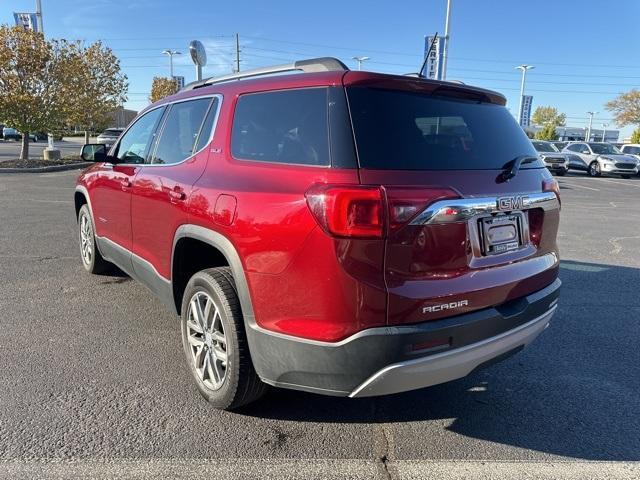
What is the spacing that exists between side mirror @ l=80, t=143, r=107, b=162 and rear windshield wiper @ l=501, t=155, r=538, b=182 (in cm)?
353

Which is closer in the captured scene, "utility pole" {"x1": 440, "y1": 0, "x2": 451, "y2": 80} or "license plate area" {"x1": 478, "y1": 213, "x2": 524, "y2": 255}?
"license plate area" {"x1": 478, "y1": 213, "x2": 524, "y2": 255}

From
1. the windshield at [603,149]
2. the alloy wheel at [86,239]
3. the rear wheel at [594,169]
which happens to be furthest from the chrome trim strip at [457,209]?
the windshield at [603,149]

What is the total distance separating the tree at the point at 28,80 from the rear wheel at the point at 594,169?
84.1ft

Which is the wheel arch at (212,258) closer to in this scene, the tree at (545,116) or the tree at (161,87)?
the tree at (161,87)

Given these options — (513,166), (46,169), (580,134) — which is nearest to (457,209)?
(513,166)

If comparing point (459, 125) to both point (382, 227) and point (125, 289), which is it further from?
point (125, 289)

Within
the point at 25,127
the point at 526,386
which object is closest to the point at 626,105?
the point at 25,127

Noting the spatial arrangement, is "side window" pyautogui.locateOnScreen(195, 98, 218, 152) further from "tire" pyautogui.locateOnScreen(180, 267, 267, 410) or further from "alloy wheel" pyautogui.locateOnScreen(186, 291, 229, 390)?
"alloy wheel" pyautogui.locateOnScreen(186, 291, 229, 390)

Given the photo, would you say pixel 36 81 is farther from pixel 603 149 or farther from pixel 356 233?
pixel 603 149

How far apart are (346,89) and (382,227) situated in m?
0.71

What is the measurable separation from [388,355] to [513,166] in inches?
49.9

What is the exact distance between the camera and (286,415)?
2850 mm

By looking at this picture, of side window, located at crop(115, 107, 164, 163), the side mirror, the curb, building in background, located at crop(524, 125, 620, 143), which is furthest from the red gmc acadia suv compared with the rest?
building in background, located at crop(524, 125, 620, 143)

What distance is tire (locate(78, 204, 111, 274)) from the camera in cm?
514
